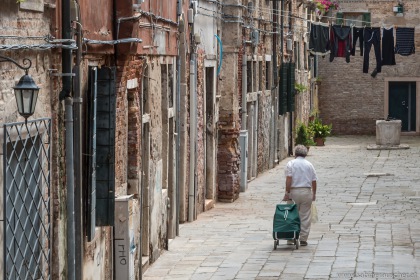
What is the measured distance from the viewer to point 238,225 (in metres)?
20.0

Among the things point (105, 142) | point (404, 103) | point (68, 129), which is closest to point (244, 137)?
point (105, 142)

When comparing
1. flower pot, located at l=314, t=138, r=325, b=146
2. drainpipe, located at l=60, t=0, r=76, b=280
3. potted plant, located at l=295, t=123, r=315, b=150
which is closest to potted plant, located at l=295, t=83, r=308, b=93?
potted plant, located at l=295, t=123, r=315, b=150

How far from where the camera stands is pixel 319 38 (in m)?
39.0

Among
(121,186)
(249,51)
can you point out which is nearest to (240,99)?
(249,51)

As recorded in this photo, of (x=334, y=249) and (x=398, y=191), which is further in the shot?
(x=398, y=191)

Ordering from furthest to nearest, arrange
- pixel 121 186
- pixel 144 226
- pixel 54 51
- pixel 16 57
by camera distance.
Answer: pixel 144 226 → pixel 121 186 → pixel 54 51 → pixel 16 57

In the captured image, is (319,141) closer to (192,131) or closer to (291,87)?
(291,87)

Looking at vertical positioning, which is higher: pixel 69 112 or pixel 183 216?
pixel 69 112

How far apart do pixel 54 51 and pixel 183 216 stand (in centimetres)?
1016

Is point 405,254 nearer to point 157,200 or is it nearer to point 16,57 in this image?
point 157,200

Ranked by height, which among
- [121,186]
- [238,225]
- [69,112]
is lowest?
[238,225]

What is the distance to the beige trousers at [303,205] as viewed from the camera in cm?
1672

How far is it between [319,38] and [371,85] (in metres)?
7.01

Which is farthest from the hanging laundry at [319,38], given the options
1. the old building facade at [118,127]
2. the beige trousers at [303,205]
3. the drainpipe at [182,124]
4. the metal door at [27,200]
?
the metal door at [27,200]
